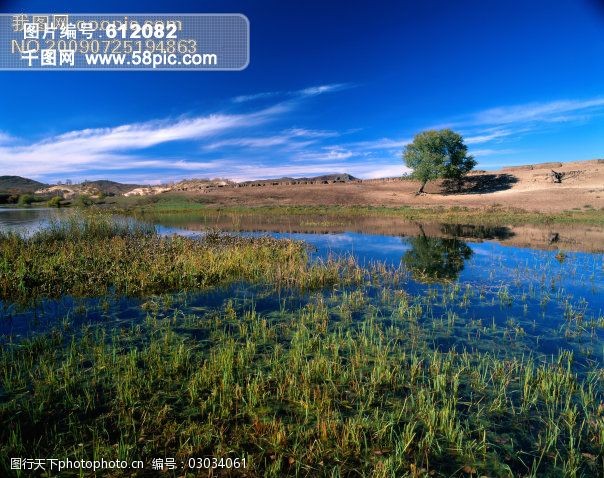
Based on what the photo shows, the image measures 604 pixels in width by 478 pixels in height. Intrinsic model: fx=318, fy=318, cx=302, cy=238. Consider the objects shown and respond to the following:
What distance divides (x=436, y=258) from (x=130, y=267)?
17.3 m

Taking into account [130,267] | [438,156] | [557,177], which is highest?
[438,156]

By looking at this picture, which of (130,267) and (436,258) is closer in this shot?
(130,267)

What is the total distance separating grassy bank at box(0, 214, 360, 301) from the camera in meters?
12.5

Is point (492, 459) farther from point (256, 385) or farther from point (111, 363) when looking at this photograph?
point (111, 363)

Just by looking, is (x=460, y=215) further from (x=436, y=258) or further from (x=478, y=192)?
(x=436, y=258)

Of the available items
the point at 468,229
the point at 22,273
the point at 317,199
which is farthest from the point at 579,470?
the point at 317,199

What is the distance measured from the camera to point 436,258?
66.3 ft

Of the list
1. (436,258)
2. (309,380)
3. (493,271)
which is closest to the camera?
(309,380)

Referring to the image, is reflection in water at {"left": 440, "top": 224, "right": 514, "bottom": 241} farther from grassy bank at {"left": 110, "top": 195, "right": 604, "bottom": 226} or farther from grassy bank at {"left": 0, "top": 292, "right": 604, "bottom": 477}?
grassy bank at {"left": 0, "top": 292, "right": 604, "bottom": 477}

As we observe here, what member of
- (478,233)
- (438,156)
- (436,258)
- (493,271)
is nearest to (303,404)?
(493,271)

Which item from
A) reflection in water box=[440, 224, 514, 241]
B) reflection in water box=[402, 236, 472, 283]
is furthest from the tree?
reflection in water box=[402, 236, 472, 283]

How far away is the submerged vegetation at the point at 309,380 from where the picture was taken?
185 inches

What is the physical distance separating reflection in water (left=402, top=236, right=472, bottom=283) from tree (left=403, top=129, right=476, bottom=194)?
48.2 m

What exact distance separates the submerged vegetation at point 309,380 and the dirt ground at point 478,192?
51927 millimetres
